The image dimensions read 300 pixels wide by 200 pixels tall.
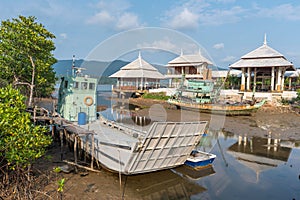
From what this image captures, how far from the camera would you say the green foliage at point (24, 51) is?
39.1 ft

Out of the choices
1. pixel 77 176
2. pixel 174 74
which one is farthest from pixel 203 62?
pixel 77 176

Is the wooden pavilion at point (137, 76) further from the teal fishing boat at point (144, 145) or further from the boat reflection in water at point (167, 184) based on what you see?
the boat reflection in water at point (167, 184)

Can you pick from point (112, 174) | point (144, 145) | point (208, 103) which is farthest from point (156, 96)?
point (144, 145)

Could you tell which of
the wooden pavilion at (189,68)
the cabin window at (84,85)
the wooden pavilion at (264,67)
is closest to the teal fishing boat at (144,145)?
the cabin window at (84,85)

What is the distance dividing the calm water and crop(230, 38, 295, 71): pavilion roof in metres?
20.8

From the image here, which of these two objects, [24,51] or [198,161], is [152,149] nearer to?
[198,161]

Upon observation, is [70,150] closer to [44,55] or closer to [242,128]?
[44,55]

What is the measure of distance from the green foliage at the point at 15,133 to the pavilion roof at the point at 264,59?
3203 cm

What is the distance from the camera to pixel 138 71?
45.6m

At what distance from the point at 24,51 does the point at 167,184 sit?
404 inches

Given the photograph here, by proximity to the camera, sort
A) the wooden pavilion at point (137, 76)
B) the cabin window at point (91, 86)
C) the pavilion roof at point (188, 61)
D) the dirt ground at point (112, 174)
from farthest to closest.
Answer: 1. the wooden pavilion at point (137, 76)
2. the pavilion roof at point (188, 61)
3. the cabin window at point (91, 86)
4. the dirt ground at point (112, 174)

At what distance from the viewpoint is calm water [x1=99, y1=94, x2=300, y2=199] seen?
8453mm

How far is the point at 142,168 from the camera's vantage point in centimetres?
929

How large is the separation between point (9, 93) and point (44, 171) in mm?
4294
